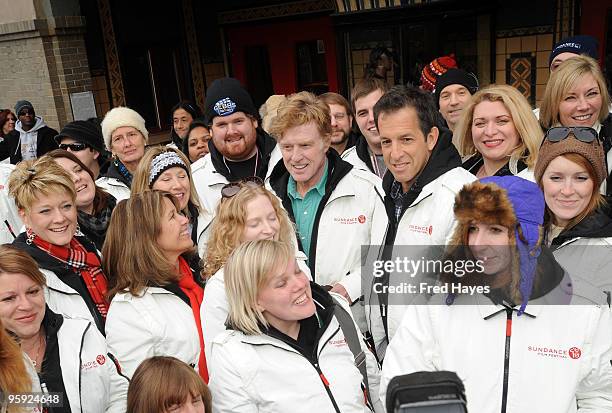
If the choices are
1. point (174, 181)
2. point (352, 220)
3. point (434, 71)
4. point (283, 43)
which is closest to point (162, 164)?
point (174, 181)

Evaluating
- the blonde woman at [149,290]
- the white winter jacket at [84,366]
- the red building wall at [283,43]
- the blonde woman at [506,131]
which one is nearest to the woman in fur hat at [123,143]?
the blonde woman at [149,290]

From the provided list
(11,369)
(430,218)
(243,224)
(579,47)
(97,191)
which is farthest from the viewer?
(579,47)

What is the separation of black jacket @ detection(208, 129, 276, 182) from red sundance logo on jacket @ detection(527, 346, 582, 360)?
91.2 inches

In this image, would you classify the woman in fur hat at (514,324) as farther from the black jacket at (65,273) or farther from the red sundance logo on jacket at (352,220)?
the black jacket at (65,273)

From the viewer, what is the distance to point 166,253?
7.76 feet

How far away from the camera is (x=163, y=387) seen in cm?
184

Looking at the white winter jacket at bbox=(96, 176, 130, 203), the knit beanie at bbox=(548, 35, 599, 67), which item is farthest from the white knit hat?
the knit beanie at bbox=(548, 35, 599, 67)

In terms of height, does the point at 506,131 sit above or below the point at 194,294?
above

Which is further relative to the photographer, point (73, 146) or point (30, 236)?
point (73, 146)

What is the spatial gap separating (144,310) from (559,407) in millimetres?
1594

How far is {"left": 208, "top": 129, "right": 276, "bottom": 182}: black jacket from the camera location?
138 inches

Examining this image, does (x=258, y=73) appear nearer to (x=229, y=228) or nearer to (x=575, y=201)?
(x=229, y=228)

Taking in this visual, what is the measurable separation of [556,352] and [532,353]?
70mm

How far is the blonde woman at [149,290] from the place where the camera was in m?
2.14
